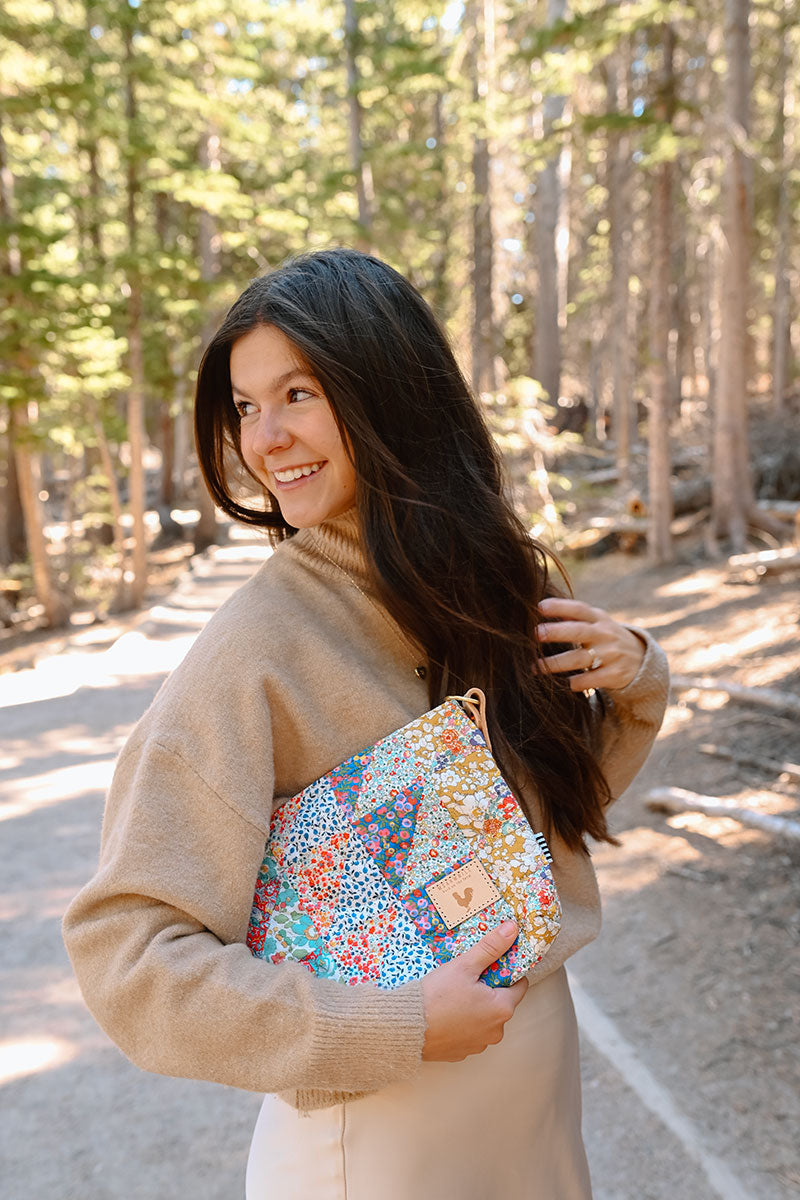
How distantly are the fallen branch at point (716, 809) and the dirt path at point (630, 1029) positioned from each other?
84 millimetres

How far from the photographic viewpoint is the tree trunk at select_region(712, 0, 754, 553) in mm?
10945

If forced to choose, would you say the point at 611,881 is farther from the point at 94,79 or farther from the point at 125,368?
the point at 125,368

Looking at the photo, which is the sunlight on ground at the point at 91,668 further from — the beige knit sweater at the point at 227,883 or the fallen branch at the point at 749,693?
the beige knit sweater at the point at 227,883

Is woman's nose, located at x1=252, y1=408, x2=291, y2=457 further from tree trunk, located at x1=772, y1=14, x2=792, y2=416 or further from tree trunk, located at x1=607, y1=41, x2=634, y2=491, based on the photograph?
tree trunk, located at x1=772, y1=14, x2=792, y2=416

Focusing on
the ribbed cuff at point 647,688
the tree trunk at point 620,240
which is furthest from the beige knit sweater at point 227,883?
the tree trunk at point 620,240

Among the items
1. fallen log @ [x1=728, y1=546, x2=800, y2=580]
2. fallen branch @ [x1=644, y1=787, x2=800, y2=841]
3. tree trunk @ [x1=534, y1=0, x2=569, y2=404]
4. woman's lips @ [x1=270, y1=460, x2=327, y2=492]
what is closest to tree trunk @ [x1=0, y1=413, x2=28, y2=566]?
tree trunk @ [x1=534, y1=0, x2=569, y2=404]

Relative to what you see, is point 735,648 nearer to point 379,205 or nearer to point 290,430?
point 290,430

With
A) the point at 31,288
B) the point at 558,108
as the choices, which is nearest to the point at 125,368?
the point at 31,288

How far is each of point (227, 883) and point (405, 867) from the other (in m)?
0.27

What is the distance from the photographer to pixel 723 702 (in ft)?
24.3

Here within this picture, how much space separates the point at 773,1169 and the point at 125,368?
586 inches

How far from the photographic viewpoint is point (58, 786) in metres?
7.23

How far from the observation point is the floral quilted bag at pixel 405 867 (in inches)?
54.6

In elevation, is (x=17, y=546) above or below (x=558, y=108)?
below
